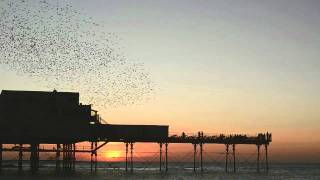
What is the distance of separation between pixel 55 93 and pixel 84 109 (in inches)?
161

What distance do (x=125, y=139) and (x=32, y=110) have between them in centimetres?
1352

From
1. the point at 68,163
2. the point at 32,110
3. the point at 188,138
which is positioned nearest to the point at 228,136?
the point at 188,138

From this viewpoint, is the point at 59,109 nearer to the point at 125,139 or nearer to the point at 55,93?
the point at 55,93

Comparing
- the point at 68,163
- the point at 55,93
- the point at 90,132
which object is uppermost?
the point at 55,93

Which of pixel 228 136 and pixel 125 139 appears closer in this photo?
pixel 125 139

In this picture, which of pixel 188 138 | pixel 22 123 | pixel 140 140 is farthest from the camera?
pixel 188 138

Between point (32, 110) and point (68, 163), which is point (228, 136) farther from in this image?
point (32, 110)

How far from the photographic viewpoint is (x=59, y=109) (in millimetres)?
57969

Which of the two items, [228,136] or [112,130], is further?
[228,136]

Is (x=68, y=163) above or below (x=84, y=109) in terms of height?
below

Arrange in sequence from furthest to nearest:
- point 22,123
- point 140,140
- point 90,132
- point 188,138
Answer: point 188,138
point 140,140
point 90,132
point 22,123

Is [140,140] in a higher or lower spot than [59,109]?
lower

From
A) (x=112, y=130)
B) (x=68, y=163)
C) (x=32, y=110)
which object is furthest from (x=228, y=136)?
(x=32, y=110)

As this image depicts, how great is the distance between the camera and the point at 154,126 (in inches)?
2569
